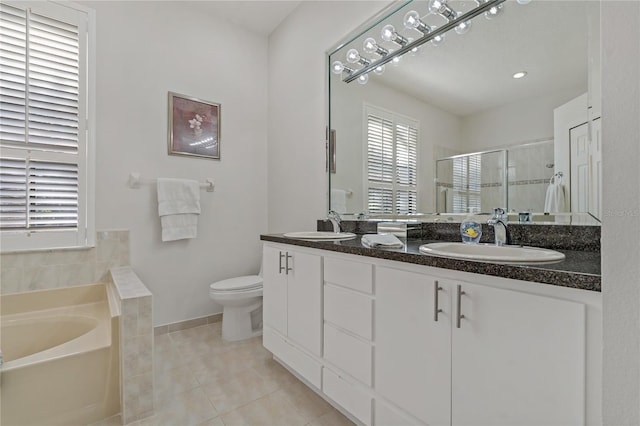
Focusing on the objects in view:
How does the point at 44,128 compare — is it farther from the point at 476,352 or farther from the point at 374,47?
the point at 476,352

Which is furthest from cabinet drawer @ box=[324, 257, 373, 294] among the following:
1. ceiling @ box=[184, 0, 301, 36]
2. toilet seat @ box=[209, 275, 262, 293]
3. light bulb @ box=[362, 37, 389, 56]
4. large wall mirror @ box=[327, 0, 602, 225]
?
ceiling @ box=[184, 0, 301, 36]

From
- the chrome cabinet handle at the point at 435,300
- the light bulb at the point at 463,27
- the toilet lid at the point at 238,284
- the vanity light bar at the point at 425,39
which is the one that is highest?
the vanity light bar at the point at 425,39

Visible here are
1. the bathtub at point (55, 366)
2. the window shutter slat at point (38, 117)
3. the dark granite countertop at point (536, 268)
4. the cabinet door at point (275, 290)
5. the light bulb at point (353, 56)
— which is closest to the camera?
the dark granite countertop at point (536, 268)

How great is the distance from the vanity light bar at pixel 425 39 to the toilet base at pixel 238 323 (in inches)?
76.8

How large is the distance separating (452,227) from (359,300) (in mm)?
692

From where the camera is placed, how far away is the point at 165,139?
8.12ft

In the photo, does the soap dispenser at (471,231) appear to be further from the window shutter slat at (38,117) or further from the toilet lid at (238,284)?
the window shutter slat at (38,117)

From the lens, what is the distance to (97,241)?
2.17 metres

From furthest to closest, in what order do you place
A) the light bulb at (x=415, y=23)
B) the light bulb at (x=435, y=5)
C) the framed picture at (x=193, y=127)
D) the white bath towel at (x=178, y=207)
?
the framed picture at (x=193, y=127) < the white bath towel at (x=178, y=207) < the light bulb at (x=415, y=23) < the light bulb at (x=435, y=5)

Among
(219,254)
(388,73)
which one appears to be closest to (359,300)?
(388,73)

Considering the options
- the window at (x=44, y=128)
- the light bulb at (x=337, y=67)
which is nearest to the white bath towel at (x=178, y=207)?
the window at (x=44, y=128)

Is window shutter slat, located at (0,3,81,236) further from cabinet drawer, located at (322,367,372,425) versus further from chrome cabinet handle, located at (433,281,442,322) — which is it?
chrome cabinet handle, located at (433,281,442,322)

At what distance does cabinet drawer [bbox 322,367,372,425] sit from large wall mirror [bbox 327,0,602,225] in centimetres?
102

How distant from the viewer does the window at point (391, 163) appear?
179 centimetres
